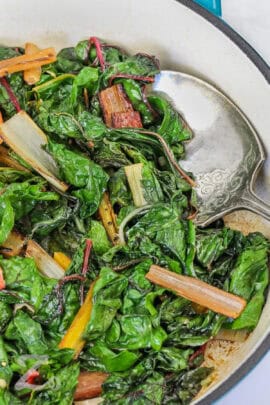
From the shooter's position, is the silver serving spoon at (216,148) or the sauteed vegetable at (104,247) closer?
the sauteed vegetable at (104,247)

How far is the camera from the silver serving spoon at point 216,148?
2.50 meters

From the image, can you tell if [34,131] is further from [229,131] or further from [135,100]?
[229,131]

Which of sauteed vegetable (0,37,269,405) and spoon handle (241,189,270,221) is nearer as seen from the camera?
sauteed vegetable (0,37,269,405)

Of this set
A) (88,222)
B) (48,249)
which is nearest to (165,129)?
(88,222)

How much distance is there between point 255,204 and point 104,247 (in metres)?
0.53

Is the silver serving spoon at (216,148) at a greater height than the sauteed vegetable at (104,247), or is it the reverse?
the silver serving spoon at (216,148)

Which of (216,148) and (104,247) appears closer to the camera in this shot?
(104,247)

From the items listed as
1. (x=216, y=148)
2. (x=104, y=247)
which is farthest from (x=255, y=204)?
(x=104, y=247)

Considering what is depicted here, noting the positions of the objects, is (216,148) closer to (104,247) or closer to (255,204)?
(255,204)

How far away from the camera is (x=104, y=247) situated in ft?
7.95

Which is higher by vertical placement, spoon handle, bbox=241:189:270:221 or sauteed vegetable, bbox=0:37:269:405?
spoon handle, bbox=241:189:270:221

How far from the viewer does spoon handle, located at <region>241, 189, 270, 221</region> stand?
8.00ft

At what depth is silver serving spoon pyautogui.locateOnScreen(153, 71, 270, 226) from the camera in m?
2.50

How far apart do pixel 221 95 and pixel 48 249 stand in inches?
32.0
